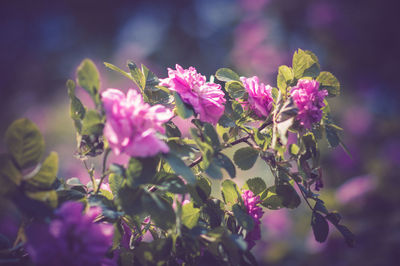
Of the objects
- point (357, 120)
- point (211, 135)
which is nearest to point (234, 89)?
point (211, 135)

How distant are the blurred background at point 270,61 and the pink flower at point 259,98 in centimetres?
75

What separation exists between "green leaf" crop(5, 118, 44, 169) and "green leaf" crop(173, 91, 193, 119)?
0.64 ft

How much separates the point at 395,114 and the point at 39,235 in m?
2.50

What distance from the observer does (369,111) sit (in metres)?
2.35

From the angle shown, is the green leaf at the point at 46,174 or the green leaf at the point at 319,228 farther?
the green leaf at the point at 319,228

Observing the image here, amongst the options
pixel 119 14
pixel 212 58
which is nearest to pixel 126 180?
pixel 212 58

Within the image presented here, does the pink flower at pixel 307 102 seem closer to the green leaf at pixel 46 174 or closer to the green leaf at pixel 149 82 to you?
the green leaf at pixel 149 82

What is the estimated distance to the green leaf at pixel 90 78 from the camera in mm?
441

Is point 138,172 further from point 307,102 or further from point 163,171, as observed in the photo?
point 307,102

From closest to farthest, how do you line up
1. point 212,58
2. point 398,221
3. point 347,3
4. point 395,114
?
point 398,221
point 395,114
point 347,3
point 212,58

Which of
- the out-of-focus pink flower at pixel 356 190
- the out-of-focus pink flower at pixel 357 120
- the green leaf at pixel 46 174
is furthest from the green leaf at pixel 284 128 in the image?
the out-of-focus pink flower at pixel 357 120

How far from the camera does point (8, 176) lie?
0.42 metres

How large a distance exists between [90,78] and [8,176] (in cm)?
17

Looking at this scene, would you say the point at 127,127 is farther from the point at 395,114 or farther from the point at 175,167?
the point at 395,114
